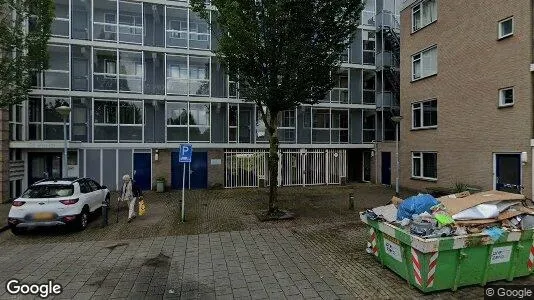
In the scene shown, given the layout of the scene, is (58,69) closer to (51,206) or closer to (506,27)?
(51,206)

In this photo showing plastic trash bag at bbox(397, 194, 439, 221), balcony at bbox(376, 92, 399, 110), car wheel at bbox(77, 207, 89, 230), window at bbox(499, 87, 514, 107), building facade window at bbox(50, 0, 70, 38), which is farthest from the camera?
balcony at bbox(376, 92, 399, 110)

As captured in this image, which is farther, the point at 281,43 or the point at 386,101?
the point at 386,101

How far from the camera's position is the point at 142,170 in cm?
1797

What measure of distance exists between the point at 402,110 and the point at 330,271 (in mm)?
15160

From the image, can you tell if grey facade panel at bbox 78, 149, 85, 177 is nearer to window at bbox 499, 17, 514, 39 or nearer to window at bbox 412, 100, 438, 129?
window at bbox 412, 100, 438, 129

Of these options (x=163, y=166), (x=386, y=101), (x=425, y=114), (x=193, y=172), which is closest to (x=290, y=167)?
(x=193, y=172)

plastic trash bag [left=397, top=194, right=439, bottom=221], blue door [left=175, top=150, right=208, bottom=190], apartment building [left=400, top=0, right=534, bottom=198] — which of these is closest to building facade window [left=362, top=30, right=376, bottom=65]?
apartment building [left=400, top=0, right=534, bottom=198]

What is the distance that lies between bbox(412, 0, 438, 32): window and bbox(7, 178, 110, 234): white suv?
59.1 feet

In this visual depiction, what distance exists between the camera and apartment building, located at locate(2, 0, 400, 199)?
54.3 ft

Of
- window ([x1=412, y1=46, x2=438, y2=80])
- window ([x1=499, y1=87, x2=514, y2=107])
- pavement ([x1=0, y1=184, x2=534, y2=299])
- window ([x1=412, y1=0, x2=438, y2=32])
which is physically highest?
window ([x1=412, y1=0, x2=438, y2=32])

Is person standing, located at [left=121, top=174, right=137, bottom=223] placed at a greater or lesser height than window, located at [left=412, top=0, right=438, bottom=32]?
lesser

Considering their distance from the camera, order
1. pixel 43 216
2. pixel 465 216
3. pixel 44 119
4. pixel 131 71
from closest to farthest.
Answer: pixel 465 216
pixel 43 216
pixel 44 119
pixel 131 71

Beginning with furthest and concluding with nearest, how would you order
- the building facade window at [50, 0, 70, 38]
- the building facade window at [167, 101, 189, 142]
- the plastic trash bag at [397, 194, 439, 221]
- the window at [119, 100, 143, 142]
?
the building facade window at [167, 101, 189, 142] → the window at [119, 100, 143, 142] → the building facade window at [50, 0, 70, 38] → the plastic trash bag at [397, 194, 439, 221]

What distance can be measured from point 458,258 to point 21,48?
12.9 m
